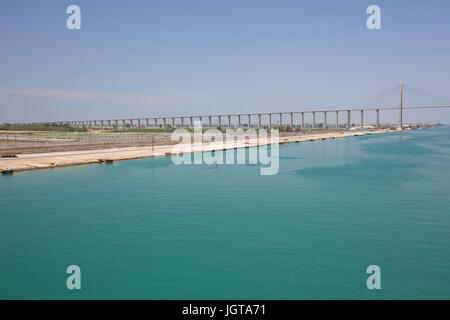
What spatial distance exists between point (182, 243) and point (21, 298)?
5006mm

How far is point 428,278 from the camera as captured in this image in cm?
960

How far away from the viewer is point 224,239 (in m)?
12.7

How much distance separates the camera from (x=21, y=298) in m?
8.60

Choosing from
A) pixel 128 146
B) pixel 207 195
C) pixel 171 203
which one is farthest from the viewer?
pixel 128 146

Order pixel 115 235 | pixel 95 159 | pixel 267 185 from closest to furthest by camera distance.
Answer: pixel 115 235 < pixel 267 185 < pixel 95 159

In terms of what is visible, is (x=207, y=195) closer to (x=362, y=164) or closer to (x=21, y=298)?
(x=21, y=298)

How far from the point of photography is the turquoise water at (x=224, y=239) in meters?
9.25

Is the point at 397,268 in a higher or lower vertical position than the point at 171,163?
lower

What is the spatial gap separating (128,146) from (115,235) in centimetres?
3658

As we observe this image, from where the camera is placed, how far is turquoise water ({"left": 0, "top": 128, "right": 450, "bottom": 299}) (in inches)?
364

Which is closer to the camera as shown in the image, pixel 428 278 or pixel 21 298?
pixel 21 298
